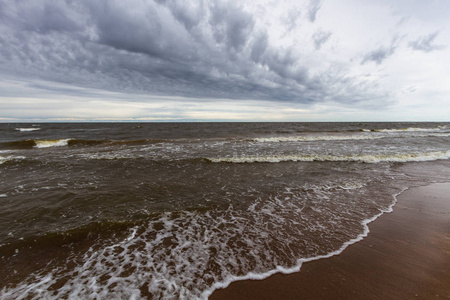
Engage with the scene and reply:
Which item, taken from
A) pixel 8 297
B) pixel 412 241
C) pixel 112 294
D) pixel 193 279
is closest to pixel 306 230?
pixel 412 241

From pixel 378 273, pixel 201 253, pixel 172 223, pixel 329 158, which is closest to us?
pixel 378 273

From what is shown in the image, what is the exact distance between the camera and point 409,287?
3.23 meters

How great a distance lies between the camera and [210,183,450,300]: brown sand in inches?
123

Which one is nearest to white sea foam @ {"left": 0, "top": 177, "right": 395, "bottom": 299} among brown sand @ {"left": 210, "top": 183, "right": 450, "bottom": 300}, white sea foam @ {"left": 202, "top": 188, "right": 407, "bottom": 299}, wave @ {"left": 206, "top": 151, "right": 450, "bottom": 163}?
white sea foam @ {"left": 202, "top": 188, "right": 407, "bottom": 299}

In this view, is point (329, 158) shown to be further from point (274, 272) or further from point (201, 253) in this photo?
point (201, 253)

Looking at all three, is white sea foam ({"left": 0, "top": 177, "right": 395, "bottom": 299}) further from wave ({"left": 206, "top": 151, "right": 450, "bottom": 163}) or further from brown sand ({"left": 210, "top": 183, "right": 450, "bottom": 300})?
wave ({"left": 206, "top": 151, "right": 450, "bottom": 163})

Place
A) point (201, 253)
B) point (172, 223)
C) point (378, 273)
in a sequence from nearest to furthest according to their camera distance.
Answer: point (378, 273), point (201, 253), point (172, 223)

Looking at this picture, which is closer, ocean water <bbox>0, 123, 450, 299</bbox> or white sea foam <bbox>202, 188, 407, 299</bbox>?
white sea foam <bbox>202, 188, 407, 299</bbox>

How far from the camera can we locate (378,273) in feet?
11.6

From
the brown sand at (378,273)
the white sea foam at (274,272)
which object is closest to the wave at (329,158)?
the brown sand at (378,273)

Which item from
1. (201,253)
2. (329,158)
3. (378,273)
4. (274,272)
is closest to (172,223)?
(201,253)

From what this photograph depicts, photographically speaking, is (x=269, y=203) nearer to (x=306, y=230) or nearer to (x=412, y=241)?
(x=306, y=230)

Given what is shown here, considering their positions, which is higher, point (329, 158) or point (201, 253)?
point (329, 158)

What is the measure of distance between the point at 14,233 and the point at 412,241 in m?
9.96
